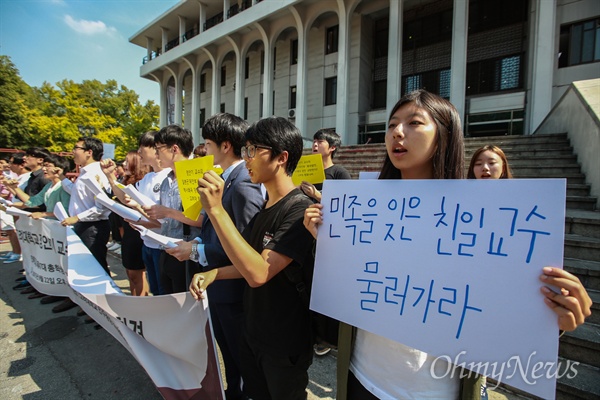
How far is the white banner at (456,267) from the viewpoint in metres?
0.81

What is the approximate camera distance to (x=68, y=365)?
2566mm

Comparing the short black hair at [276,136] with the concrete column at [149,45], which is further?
the concrete column at [149,45]

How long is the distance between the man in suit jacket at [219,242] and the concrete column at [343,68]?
14.0m

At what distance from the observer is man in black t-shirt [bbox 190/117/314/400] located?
1.30 meters

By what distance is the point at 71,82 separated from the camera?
2933cm

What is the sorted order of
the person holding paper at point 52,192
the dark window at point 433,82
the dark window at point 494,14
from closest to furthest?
1. the person holding paper at point 52,192
2. the dark window at point 494,14
3. the dark window at point 433,82

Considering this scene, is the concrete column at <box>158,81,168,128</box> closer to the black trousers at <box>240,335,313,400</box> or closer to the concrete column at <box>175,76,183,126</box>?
the concrete column at <box>175,76,183,126</box>

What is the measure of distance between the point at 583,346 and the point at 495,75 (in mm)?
14694

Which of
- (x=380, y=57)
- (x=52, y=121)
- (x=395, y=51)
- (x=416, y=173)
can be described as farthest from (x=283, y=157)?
(x=52, y=121)

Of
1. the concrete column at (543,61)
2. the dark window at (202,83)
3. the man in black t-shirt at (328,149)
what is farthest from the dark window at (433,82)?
the dark window at (202,83)

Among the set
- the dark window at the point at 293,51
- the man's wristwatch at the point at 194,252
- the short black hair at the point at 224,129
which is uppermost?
the dark window at the point at 293,51

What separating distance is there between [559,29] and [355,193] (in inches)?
609

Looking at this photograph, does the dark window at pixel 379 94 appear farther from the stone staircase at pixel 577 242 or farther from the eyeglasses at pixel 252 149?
the eyeglasses at pixel 252 149

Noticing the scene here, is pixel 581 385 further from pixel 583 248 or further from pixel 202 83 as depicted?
pixel 202 83
